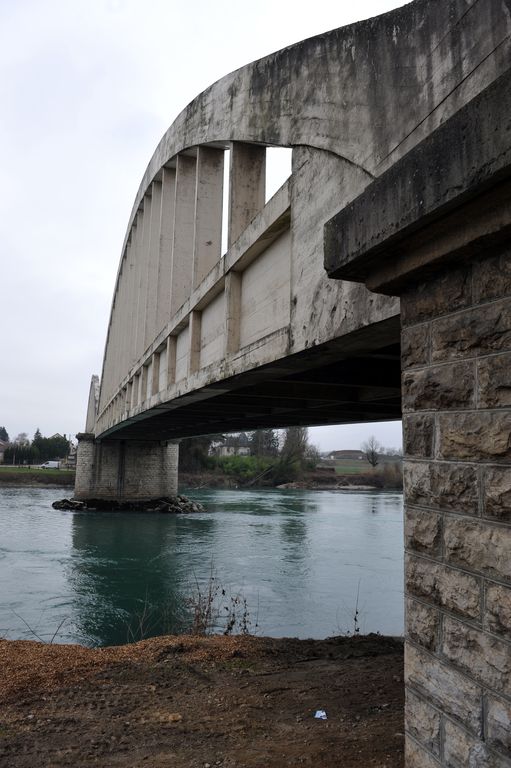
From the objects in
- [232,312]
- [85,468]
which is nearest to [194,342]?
[232,312]

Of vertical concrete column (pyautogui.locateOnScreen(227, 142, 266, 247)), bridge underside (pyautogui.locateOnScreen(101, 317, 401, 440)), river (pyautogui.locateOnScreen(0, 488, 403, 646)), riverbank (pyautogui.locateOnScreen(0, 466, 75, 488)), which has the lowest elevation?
river (pyautogui.locateOnScreen(0, 488, 403, 646))

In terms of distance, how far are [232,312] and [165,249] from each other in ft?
26.9

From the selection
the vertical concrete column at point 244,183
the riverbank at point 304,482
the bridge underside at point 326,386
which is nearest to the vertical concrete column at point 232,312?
the bridge underside at point 326,386

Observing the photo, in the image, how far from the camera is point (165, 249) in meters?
14.5

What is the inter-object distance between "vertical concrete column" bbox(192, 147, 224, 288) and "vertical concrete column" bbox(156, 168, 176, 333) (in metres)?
3.51

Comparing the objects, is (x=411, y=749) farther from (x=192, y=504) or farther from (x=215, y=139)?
(x=192, y=504)

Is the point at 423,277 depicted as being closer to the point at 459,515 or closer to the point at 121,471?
the point at 459,515

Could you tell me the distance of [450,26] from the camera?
3322 mm

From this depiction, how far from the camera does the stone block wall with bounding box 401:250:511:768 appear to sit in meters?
2.33

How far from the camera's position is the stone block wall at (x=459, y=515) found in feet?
7.64

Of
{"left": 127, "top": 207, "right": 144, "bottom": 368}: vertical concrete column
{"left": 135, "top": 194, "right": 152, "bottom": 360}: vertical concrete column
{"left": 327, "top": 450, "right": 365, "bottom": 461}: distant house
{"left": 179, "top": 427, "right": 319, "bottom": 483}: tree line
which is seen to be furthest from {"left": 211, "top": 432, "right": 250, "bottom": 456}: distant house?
{"left": 135, "top": 194, "right": 152, "bottom": 360}: vertical concrete column

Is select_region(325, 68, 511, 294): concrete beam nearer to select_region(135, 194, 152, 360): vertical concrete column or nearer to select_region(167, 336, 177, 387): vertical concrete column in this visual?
select_region(167, 336, 177, 387): vertical concrete column

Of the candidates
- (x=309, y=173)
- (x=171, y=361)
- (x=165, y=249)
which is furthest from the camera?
(x=165, y=249)

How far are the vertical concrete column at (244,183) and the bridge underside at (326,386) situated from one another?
6.40 feet
